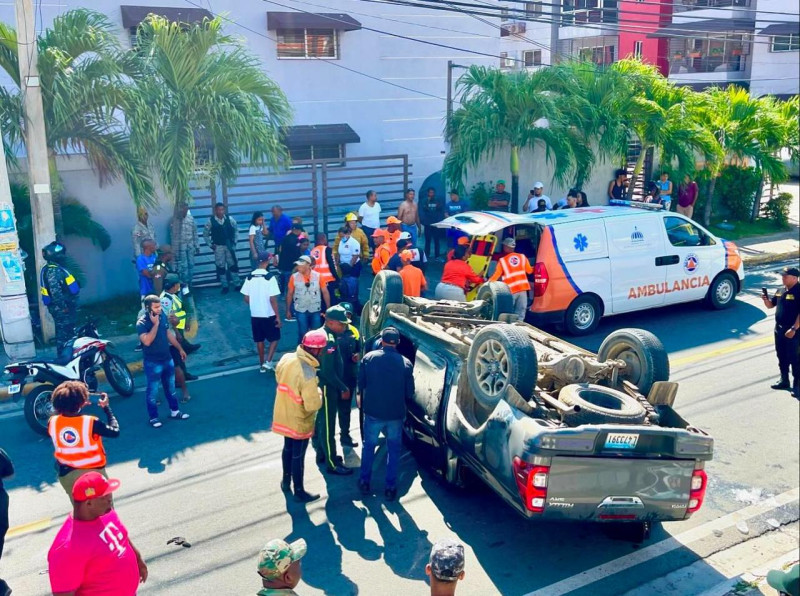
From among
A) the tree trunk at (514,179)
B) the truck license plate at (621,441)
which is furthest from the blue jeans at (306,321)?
the tree trunk at (514,179)

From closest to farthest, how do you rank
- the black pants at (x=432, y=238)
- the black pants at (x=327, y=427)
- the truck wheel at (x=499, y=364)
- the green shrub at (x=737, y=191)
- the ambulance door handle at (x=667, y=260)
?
the truck wheel at (x=499, y=364) → the black pants at (x=327, y=427) → the ambulance door handle at (x=667, y=260) → the black pants at (x=432, y=238) → the green shrub at (x=737, y=191)

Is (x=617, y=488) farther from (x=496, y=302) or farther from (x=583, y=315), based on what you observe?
(x=583, y=315)

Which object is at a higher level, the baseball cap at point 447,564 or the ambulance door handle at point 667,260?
the ambulance door handle at point 667,260

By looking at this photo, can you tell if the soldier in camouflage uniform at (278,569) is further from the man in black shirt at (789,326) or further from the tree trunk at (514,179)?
the tree trunk at (514,179)

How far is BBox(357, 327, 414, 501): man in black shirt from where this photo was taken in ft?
23.2

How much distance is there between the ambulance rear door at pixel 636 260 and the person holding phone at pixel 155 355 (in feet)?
21.9

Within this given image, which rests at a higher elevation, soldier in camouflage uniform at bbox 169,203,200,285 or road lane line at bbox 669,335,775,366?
soldier in camouflage uniform at bbox 169,203,200,285

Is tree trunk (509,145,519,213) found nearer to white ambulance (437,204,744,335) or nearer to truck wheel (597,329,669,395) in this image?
white ambulance (437,204,744,335)

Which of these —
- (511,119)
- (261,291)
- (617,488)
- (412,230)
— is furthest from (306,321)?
(511,119)

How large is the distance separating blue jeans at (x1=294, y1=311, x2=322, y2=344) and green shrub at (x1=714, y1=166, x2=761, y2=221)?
14.4m

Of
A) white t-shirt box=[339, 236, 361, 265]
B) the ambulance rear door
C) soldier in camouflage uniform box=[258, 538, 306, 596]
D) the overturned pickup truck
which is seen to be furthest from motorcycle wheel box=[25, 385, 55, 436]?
the ambulance rear door

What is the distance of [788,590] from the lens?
144 inches

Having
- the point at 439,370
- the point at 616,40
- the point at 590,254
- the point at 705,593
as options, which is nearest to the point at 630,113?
the point at 590,254

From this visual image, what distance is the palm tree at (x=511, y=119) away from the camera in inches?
659
